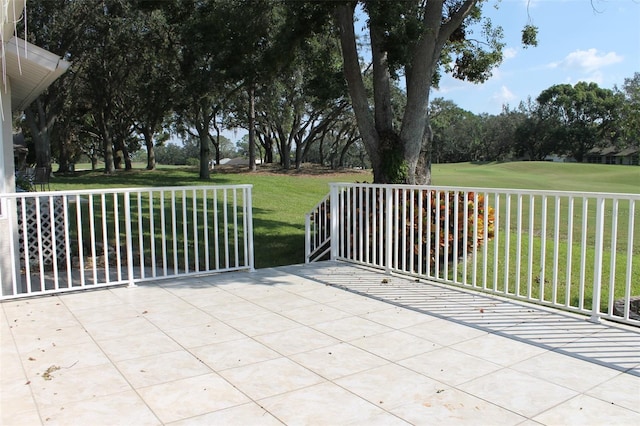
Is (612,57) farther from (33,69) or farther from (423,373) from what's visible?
(33,69)

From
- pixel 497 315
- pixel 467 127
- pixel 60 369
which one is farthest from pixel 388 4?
pixel 467 127

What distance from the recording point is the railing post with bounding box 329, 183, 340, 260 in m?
6.54

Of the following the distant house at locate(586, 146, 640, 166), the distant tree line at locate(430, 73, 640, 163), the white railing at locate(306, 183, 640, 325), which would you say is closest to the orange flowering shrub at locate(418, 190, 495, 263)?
the white railing at locate(306, 183, 640, 325)

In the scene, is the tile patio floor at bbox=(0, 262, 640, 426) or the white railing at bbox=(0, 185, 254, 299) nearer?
the tile patio floor at bbox=(0, 262, 640, 426)

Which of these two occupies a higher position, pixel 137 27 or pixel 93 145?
pixel 137 27

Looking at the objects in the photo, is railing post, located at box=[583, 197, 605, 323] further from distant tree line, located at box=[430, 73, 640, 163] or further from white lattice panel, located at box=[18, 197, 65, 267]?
distant tree line, located at box=[430, 73, 640, 163]

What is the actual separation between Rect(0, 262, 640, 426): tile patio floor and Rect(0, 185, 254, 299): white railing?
0.50 m

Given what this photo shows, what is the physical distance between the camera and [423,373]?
9.94 feet

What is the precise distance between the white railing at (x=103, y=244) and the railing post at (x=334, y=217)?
1.15 m

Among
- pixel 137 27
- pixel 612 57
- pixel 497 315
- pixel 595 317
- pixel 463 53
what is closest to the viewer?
pixel 595 317

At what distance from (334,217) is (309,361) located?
3485mm

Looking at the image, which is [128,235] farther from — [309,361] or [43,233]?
[43,233]

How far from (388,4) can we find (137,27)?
15199mm

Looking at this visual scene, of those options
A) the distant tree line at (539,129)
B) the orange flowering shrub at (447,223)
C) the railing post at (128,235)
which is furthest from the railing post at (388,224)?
the distant tree line at (539,129)
